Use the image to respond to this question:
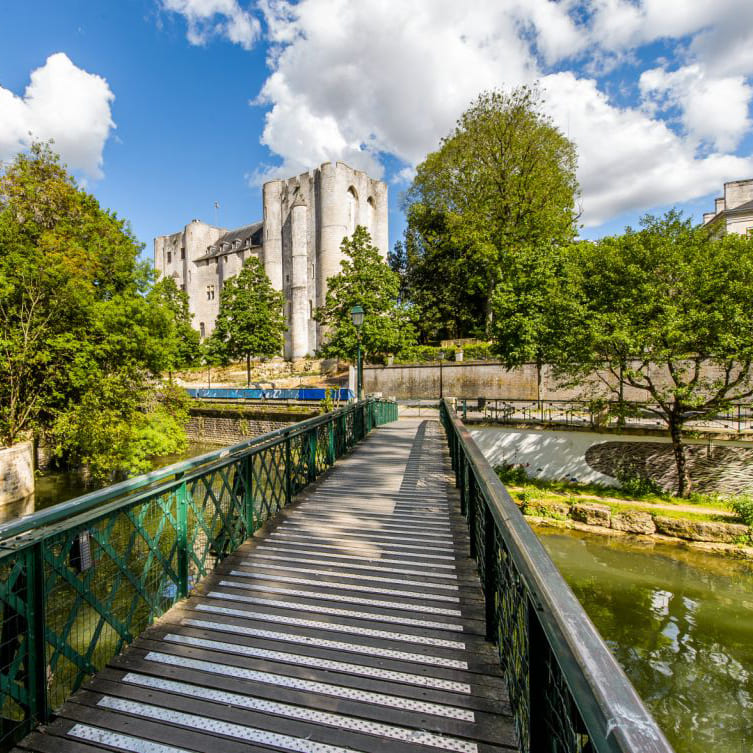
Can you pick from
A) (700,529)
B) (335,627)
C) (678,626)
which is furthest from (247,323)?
(335,627)

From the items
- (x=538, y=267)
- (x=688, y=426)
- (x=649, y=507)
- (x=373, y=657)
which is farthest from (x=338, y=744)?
(x=538, y=267)

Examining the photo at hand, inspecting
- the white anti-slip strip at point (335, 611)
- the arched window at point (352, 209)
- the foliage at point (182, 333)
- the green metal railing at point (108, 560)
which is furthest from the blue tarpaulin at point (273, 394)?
the arched window at point (352, 209)

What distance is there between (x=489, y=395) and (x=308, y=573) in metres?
24.9

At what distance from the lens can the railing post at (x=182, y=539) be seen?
3695 mm

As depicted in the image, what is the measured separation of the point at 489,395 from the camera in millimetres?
27734

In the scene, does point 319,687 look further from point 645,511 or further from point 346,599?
point 645,511

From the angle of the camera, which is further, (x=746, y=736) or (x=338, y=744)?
(x=746, y=736)

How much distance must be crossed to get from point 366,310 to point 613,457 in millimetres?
16253

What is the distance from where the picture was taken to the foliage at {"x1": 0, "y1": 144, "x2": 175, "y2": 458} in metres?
15.4

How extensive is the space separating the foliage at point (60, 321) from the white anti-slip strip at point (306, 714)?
15485 millimetres

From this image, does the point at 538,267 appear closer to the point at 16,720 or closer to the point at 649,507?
the point at 649,507

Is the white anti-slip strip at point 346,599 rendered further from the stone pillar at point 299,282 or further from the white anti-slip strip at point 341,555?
the stone pillar at point 299,282

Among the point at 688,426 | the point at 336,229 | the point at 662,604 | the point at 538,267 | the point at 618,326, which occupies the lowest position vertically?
the point at 662,604

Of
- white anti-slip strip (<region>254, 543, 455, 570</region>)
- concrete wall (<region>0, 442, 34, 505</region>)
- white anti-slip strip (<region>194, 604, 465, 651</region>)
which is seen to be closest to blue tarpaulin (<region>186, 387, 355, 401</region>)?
concrete wall (<region>0, 442, 34, 505</region>)
